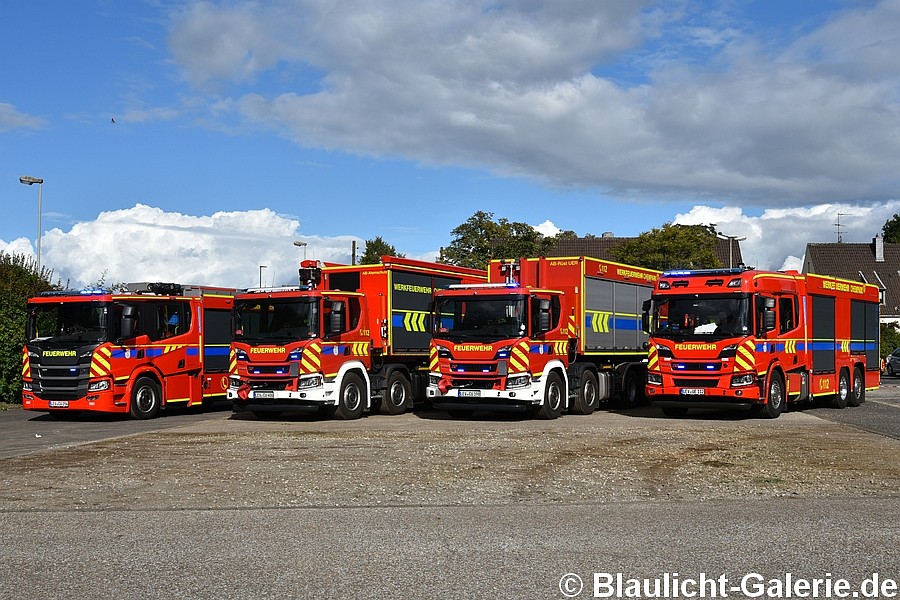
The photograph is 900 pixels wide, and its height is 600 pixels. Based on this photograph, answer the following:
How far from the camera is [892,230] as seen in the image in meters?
112

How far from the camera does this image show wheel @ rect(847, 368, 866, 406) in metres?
25.6

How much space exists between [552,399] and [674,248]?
3414cm

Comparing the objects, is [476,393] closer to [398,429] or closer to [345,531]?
[398,429]

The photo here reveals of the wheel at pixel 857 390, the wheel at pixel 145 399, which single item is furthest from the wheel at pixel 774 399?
the wheel at pixel 145 399

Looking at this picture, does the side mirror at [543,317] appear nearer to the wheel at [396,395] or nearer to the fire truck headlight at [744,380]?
the wheel at [396,395]

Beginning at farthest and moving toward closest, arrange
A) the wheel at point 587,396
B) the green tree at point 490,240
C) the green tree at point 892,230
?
the green tree at point 892,230 → the green tree at point 490,240 → the wheel at point 587,396

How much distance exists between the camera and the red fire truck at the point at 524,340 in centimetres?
2083

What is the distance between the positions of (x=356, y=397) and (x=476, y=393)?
2.55 metres

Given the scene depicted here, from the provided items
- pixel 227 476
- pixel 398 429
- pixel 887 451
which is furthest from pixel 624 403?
pixel 227 476

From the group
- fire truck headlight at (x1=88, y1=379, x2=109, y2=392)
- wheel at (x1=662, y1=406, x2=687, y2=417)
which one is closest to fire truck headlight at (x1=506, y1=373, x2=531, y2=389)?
wheel at (x1=662, y1=406, x2=687, y2=417)

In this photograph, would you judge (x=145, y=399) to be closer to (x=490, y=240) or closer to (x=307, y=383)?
(x=307, y=383)

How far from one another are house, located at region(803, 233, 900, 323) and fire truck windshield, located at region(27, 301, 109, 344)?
2923 inches

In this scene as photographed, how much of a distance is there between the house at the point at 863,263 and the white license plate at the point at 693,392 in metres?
68.6

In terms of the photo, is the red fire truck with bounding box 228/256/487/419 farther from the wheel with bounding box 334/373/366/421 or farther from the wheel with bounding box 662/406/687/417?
the wheel with bounding box 662/406/687/417
